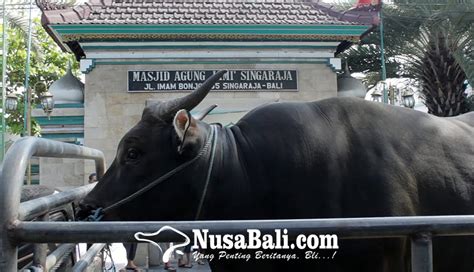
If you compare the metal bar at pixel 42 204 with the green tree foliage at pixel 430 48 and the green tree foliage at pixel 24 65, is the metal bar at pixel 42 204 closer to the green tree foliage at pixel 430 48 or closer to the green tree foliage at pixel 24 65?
the green tree foliage at pixel 430 48

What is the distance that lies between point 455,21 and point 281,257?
11797mm

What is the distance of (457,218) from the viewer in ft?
4.34

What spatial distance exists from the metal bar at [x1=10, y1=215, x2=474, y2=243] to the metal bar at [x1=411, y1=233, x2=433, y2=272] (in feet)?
0.08

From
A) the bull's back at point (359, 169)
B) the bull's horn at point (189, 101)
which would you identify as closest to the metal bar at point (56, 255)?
the bull's horn at point (189, 101)

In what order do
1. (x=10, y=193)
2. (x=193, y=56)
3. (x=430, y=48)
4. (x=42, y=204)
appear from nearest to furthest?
(x=10, y=193)
(x=42, y=204)
(x=193, y=56)
(x=430, y=48)

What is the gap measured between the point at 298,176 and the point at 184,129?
21.7 inches

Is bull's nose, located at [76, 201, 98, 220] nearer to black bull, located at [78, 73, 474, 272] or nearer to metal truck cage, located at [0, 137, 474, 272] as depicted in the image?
black bull, located at [78, 73, 474, 272]

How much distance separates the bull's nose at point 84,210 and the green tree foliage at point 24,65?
20.5 meters

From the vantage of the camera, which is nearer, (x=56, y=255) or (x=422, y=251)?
(x=422, y=251)

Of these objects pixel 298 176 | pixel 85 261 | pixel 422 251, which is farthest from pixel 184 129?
pixel 422 251

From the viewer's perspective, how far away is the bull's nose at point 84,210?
2223 mm

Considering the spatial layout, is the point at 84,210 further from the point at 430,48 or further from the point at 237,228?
the point at 430,48

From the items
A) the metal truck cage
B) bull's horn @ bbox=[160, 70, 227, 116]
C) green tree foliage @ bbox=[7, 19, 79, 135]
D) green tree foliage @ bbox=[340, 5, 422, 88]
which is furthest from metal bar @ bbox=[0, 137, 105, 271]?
green tree foliage @ bbox=[7, 19, 79, 135]

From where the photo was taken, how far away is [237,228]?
1.25 m
